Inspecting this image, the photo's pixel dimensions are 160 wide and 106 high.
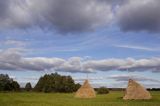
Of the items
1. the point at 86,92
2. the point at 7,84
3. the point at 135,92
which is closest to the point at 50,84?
the point at 7,84

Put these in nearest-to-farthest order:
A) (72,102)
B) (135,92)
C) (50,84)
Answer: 1. (72,102)
2. (135,92)
3. (50,84)

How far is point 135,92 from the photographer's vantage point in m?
46.7

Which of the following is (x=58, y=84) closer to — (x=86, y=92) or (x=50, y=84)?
(x=50, y=84)

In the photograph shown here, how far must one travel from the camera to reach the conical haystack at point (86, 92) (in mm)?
56897

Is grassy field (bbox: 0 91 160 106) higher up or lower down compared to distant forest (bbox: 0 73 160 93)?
lower down

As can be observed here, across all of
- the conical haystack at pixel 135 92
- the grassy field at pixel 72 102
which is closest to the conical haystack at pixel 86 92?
the grassy field at pixel 72 102

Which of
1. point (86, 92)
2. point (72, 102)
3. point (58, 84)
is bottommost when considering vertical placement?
point (72, 102)

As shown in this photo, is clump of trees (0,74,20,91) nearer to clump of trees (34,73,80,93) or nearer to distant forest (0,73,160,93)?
distant forest (0,73,160,93)

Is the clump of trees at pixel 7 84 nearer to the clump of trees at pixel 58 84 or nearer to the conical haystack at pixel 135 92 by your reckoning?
the clump of trees at pixel 58 84

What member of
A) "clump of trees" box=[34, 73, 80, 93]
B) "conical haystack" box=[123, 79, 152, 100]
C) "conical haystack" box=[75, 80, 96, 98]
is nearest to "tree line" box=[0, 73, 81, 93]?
"clump of trees" box=[34, 73, 80, 93]

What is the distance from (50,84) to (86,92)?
39.4m

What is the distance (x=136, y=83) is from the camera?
47156 mm

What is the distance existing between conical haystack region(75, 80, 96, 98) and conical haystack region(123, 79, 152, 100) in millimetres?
11094

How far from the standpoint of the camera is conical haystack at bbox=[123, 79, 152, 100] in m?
46.4
